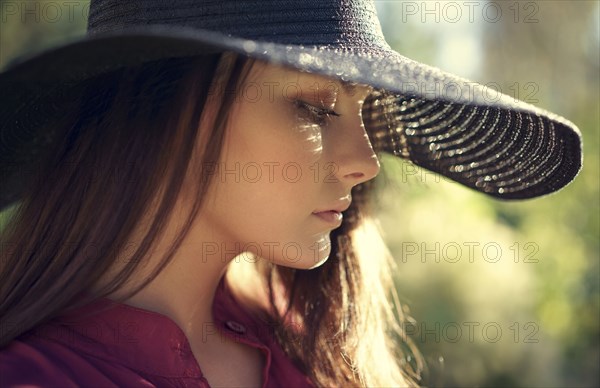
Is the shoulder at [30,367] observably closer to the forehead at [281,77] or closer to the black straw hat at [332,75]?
the black straw hat at [332,75]

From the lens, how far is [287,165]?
1.41 meters

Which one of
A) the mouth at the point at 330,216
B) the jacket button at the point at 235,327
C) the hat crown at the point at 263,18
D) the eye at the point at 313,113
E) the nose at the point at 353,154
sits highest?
the hat crown at the point at 263,18

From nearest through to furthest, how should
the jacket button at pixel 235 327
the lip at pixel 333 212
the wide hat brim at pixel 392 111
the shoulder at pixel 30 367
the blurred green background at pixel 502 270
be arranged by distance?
the wide hat brim at pixel 392 111 < the shoulder at pixel 30 367 < the lip at pixel 333 212 < the jacket button at pixel 235 327 < the blurred green background at pixel 502 270

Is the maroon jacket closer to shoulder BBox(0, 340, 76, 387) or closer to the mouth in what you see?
shoulder BBox(0, 340, 76, 387)

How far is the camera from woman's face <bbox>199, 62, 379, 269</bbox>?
55.0 inches

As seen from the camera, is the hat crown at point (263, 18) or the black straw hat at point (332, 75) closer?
the black straw hat at point (332, 75)

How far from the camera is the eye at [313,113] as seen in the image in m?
1.41

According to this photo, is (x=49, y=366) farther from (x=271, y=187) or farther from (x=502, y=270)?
(x=502, y=270)

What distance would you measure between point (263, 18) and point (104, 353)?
611 millimetres

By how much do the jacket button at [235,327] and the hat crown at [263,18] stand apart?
0.66 metres

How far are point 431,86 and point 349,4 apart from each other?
0.66ft

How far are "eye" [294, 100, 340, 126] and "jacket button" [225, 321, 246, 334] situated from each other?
49 centimetres

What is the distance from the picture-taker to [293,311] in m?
1.91

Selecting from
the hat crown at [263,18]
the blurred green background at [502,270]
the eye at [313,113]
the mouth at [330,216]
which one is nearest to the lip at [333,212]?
the mouth at [330,216]
